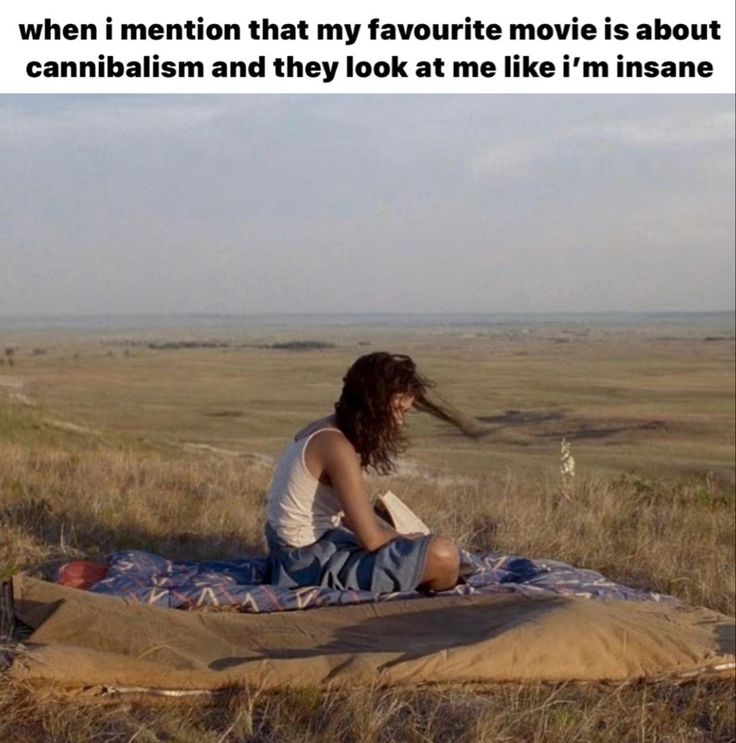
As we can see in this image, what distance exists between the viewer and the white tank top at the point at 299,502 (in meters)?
5.19

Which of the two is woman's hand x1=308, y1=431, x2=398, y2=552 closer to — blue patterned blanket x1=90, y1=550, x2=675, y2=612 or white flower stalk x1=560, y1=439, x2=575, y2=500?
blue patterned blanket x1=90, y1=550, x2=675, y2=612

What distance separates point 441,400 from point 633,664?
152 centimetres

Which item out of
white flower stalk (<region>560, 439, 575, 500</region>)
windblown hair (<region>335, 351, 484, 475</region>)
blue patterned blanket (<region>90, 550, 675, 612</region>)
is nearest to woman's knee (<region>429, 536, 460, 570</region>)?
blue patterned blanket (<region>90, 550, 675, 612</region>)

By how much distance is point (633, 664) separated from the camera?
15.3ft

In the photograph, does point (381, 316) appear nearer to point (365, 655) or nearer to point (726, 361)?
point (726, 361)

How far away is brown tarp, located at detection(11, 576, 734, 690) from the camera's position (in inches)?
161

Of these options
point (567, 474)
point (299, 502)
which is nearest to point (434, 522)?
point (299, 502)

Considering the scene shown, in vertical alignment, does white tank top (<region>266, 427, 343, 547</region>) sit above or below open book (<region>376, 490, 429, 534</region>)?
above

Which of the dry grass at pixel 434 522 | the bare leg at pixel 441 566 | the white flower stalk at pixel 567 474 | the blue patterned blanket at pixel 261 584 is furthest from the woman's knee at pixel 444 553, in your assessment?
the white flower stalk at pixel 567 474

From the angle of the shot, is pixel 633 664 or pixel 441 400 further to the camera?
pixel 441 400

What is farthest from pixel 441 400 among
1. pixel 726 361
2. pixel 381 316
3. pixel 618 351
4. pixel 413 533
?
pixel 381 316

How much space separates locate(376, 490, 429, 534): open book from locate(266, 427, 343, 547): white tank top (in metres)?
0.41

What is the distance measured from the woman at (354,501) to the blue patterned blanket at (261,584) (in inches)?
4.1

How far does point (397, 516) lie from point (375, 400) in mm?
796
